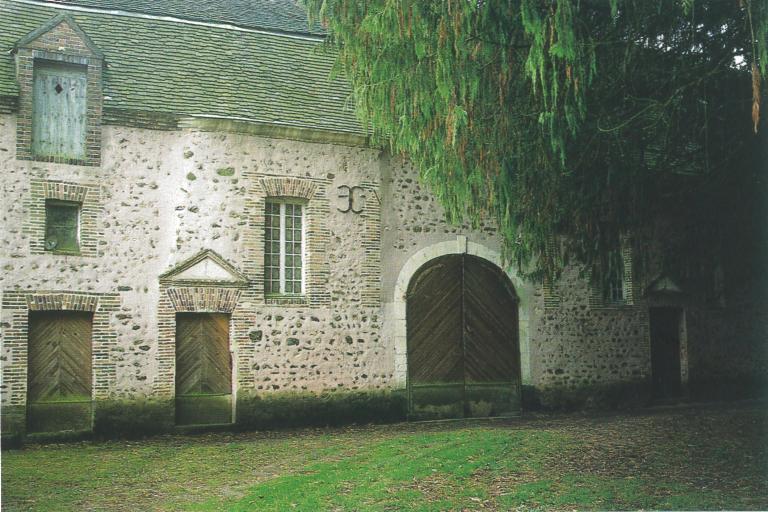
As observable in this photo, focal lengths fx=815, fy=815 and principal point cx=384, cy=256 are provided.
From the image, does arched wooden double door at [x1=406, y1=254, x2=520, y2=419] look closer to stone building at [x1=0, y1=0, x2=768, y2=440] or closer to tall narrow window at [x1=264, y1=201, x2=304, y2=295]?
stone building at [x1=0, y1=0, x2=768, y2=440]

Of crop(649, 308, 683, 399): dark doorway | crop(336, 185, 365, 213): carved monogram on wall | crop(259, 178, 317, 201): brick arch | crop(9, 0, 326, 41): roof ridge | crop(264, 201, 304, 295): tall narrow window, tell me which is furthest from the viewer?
crop(649, 308, 683, 399): dark doorway

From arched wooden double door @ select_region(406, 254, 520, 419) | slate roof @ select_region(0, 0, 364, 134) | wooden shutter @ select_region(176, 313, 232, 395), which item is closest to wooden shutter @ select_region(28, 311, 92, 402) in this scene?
wooden shutter @ select_region(176, 313, 232, 395)

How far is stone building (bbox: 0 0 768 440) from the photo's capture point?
1171 cm

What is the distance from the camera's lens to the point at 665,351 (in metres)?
16.4

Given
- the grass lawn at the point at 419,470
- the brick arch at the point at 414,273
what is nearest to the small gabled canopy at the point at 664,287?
the brick arch at the point at 414,273

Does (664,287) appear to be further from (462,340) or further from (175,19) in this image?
(175,19)

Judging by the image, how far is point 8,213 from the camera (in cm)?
1143

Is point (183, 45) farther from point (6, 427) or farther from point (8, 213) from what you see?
point (6, 427)

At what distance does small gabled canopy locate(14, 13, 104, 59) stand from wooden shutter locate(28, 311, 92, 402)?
389 centimetres

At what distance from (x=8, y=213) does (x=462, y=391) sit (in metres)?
7.72

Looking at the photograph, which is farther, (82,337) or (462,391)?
(462,391)

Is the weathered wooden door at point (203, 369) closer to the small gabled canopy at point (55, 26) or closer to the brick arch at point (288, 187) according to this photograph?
the brick arch at point (288, 187)

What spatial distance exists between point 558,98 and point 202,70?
7.41 metres

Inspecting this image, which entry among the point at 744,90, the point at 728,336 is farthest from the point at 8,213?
the point at 728,336
